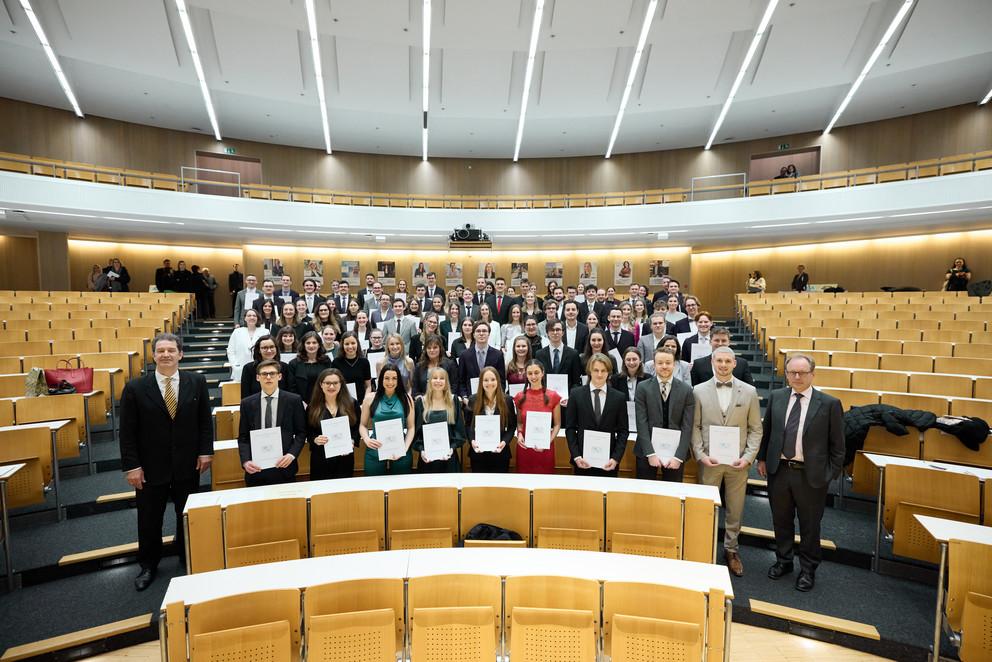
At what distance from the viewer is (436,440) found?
373 centimetres

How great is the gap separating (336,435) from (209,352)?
7.44 m

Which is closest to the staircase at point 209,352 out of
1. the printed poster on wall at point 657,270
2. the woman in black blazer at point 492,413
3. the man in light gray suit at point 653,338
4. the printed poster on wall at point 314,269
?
the printed poster on wall at point 314,269

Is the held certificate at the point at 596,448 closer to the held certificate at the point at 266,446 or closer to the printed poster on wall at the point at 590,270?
the held certificate at the point at 266,446

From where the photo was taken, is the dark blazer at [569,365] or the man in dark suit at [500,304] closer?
the dark blazer at [569,365]

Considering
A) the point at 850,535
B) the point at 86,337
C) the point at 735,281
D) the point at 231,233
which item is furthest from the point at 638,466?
the point at 735,281

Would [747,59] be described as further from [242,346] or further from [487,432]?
[242,346]

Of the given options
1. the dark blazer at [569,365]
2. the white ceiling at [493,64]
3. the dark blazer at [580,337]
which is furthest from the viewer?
the white ceiling at [493,64]

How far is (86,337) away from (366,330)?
4858mm

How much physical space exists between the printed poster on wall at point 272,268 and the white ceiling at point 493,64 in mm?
4343

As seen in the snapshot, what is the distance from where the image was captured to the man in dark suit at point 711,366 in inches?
177

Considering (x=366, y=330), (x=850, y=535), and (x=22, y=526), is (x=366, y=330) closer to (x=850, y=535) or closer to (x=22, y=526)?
(x=22, y=526)

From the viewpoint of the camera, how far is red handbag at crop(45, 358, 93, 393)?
504 centimetres

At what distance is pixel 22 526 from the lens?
3.99 m

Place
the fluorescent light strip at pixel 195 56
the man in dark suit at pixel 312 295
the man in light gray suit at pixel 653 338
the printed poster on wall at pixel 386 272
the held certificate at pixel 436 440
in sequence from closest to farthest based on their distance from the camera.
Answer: the held certificate at pixel 436 440 → the man in light gray suit at pixel 653 338 → the man in dark suit at pixel 312 295 → the fluorescent light strip at pixel 195 56 → the printed poster on wall at pixel 386 272
